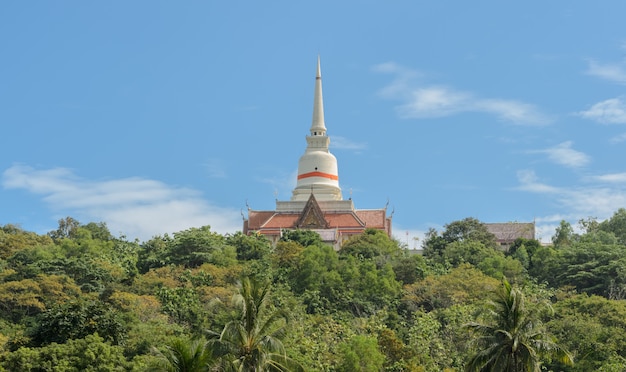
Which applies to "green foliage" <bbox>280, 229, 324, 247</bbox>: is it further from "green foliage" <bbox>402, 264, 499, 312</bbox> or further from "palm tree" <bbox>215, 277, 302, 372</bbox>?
"palm tree" <bbox>215, 277, 302, 372</bbox>

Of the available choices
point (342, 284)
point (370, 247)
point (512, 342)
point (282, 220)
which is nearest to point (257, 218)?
point (282, 220)

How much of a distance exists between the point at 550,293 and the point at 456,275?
16.8ft

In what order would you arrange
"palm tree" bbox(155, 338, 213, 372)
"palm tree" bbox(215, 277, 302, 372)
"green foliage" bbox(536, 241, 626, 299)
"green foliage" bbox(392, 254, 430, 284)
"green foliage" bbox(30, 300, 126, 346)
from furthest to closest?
"green foliage" bbox(392, 254, 430, 284) < "green foliage" bbox(536, 241, 626, 299) < "green foliage" bbox(30, 300, 126, 346) < "palm tree" bbox(215, 277, 302, 372) < "palm tree" bbox(155, 338, 213, 372)

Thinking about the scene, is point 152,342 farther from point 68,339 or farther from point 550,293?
point 550,293

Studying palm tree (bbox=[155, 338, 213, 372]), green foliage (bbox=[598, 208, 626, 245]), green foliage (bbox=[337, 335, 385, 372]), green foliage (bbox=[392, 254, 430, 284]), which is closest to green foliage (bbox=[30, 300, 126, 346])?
green foliage (bbox=[337, 335, 385, 372])

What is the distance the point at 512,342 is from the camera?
35.1 meters

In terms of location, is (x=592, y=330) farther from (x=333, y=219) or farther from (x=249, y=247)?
(x=333, y=219)

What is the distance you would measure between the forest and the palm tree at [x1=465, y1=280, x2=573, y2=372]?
0.04 meters

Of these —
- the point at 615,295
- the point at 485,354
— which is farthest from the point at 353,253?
the point at 485,354

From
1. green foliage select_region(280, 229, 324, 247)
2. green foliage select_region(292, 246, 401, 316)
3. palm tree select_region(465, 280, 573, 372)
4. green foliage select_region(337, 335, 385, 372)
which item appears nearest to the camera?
palm tree select_region(465, 280, 573, 372)

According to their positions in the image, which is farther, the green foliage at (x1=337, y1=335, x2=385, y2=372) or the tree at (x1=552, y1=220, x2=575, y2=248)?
the tree at (x1=552, y1=220, x2=575, y2=248)

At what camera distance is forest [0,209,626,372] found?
35.2 meters

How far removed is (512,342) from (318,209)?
5021 cm

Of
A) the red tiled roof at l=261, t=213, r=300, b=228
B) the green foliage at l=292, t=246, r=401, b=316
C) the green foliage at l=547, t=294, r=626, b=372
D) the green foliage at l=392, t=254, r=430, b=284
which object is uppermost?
the red tiled roof at l=261, t=213, r=300, b=228
